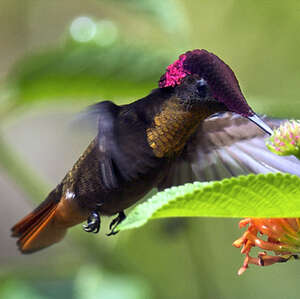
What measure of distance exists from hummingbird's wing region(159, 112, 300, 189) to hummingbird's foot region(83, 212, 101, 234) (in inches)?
6.1

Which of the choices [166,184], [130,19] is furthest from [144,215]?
[130,19]

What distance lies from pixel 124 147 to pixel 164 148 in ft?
0.25

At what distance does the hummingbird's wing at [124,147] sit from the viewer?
116cm

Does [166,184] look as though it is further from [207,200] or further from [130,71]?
[207,200]

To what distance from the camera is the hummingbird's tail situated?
139 cm

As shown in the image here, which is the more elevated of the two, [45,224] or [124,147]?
[124,147]

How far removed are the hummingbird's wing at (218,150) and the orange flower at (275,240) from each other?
0.28 meters

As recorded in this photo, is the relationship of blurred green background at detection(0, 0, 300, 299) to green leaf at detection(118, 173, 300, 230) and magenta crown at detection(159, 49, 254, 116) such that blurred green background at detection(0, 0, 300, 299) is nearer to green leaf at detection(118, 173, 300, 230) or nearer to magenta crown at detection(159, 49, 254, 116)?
magenta crown at detection(159, 49, 254, 116)

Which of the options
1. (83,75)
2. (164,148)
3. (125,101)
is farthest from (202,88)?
(125,101)

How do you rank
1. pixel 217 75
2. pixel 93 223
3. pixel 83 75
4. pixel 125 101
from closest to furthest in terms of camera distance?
pixel 217 75, pixel 93 223, pixel 83 75, pixel 125 101

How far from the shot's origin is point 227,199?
2.41ft

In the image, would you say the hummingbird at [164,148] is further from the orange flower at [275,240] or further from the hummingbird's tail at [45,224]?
the orange flower at [275,240]

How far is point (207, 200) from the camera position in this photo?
72 centimetres

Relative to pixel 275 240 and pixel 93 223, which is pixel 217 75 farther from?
pixel 93 223
